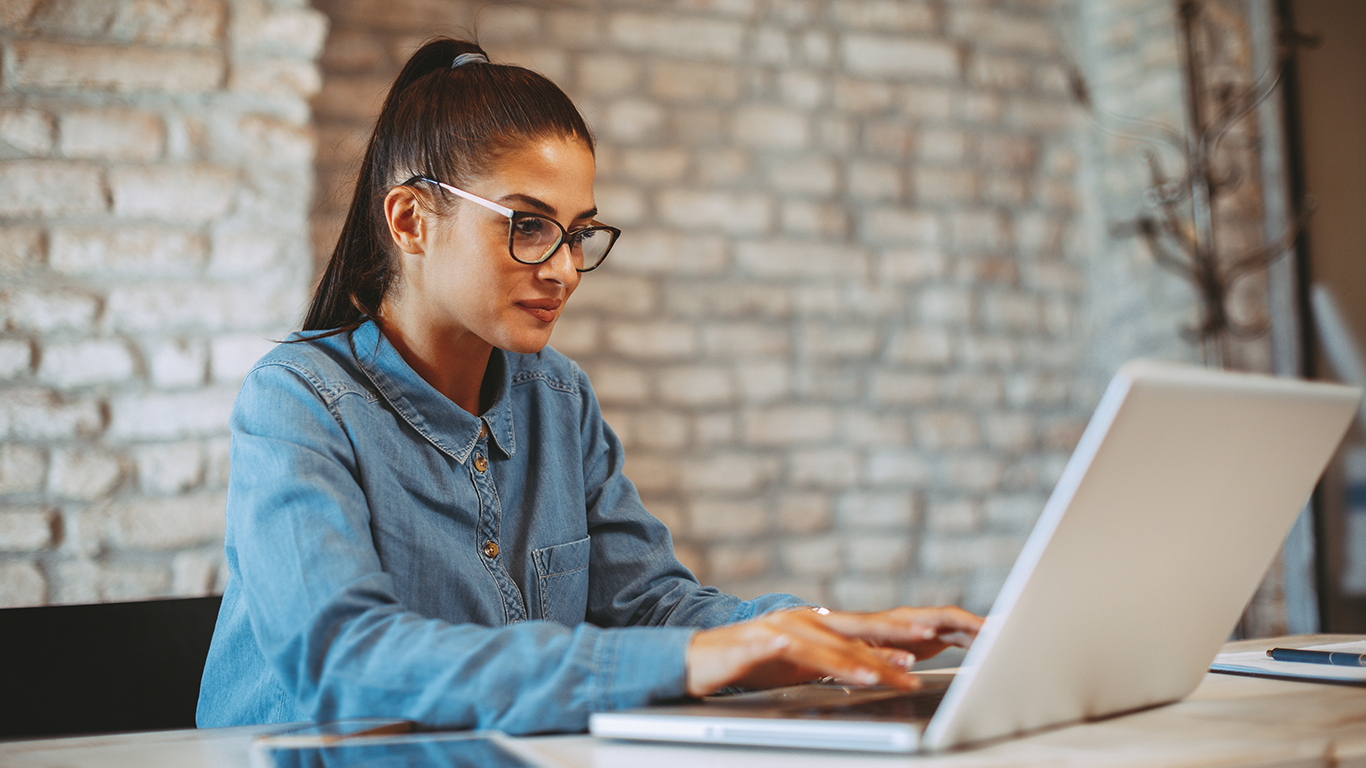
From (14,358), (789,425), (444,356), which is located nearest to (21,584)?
(14,358)

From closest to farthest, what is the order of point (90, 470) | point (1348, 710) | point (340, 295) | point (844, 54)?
1. point (1348, 710)
2. point (340, 295)
3. point (90, 470)
4. point (844, 54)

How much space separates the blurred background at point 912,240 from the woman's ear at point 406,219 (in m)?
1.15

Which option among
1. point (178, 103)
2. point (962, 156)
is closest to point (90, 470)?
point (178, 103)

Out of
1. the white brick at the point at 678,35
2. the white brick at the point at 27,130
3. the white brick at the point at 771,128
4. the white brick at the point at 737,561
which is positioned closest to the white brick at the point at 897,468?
the white brick at the point at 737,561

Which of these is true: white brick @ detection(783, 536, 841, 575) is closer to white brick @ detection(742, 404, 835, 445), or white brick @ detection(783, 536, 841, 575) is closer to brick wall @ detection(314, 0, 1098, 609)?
brick wall @ detection(314, 0, 1098, 609)

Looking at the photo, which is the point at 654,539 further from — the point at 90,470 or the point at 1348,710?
the point at 90,470

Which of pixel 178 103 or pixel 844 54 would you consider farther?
pixel 844 54

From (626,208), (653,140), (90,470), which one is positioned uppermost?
(653,140)

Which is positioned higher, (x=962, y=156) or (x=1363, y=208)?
(x=962, y=156)

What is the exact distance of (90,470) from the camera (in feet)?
6.28

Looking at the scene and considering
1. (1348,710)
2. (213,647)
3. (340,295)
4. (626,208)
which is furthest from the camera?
(626,208)

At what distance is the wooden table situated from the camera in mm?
629

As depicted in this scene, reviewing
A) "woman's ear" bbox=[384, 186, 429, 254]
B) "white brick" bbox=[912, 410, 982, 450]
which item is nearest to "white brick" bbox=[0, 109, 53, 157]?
"woman's ear" bbox=[384, 186, 429, 254]

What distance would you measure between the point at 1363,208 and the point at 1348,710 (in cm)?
293
